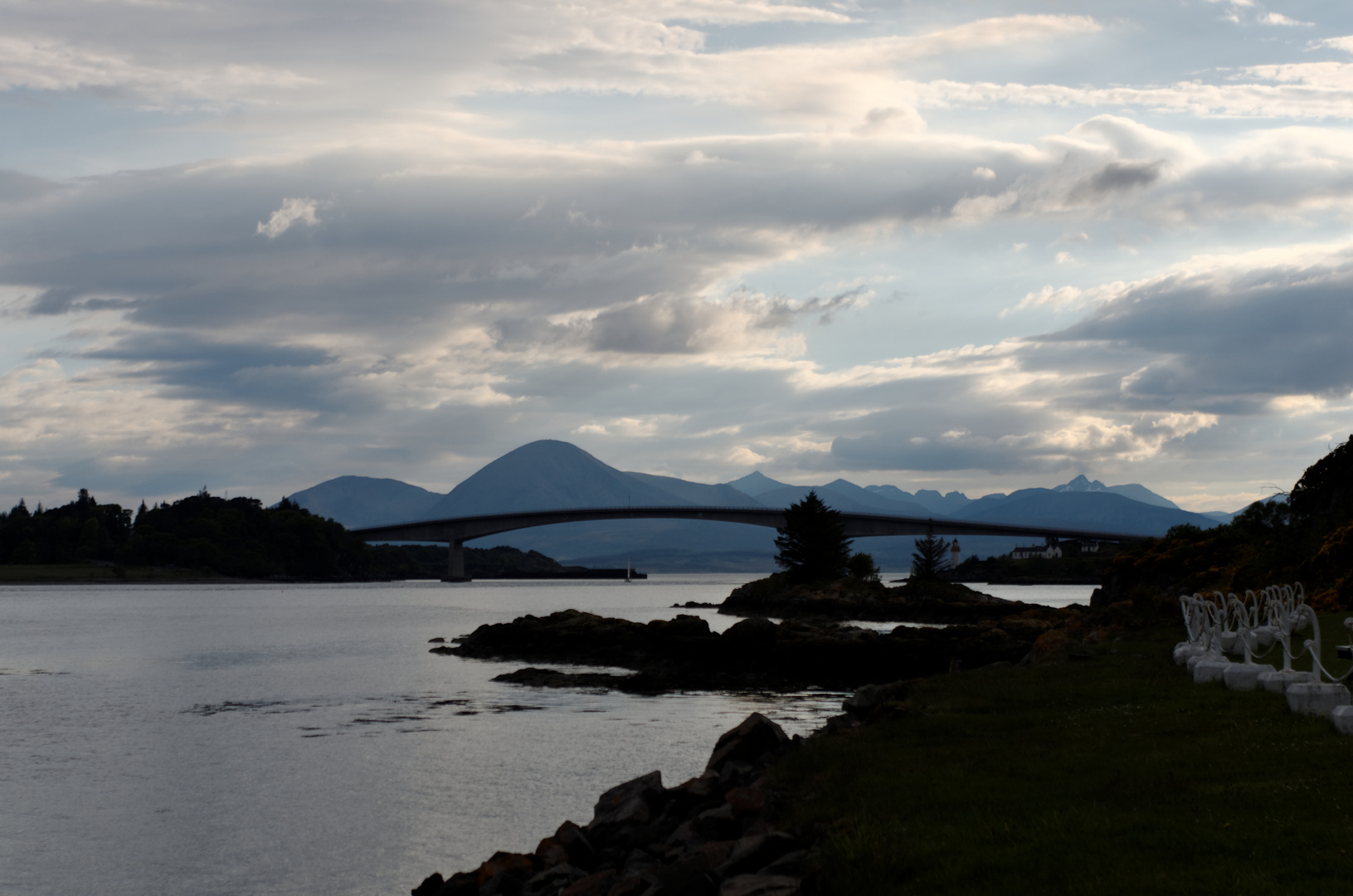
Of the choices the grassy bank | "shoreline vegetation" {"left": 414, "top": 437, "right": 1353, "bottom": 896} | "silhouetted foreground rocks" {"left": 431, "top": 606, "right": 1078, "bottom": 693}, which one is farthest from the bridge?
the grassy bank

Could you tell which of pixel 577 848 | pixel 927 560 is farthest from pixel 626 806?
pixel 927 560

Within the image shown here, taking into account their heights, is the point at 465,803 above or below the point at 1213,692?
below

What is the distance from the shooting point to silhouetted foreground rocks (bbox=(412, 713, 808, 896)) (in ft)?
38.7

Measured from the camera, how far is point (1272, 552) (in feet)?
165

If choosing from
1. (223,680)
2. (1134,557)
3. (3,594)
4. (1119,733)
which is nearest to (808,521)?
(1134,557)

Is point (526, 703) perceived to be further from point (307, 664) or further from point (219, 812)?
point (307, 664)

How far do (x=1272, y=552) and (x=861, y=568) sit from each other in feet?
231

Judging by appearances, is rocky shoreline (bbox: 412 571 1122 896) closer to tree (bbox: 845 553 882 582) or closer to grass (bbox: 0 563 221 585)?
tree (bbox: 845 553 882 582)

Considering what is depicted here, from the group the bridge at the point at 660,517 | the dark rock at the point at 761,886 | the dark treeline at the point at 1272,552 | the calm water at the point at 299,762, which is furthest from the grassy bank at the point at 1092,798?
the bridge at the point at 660,517

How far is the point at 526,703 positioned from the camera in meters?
39.8

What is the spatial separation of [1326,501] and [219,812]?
54875 mm

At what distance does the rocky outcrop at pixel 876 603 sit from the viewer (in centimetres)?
9069

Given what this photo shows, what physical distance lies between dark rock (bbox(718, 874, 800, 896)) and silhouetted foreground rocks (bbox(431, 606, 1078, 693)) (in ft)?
108

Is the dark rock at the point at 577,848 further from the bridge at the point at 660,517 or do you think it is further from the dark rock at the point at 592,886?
the bridge at the point at 660,517
